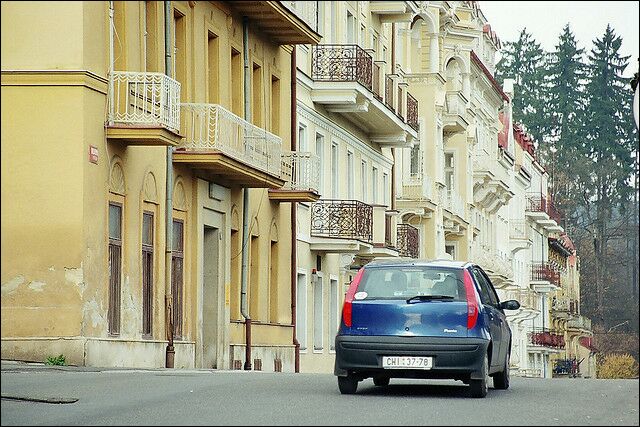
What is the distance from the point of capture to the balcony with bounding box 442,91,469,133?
2426 inches

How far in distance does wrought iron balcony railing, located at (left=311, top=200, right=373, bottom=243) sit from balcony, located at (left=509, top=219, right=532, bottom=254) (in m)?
47.2

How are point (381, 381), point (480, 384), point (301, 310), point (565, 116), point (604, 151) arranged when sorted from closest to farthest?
point (480, 384) → point (381, 381) → point (301, 310) → point (604, 151) → point (565, 116)

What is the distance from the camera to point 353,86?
4144 centimetres

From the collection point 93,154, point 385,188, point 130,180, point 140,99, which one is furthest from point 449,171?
point 93,154

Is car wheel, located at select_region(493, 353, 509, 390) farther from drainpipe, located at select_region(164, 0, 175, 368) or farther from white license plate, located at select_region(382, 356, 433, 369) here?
drainpipe, located at select_region(164, 0, 175, 368)

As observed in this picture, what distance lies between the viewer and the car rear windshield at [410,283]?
1869cm

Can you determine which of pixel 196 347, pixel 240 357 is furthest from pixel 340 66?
pixel 196 347

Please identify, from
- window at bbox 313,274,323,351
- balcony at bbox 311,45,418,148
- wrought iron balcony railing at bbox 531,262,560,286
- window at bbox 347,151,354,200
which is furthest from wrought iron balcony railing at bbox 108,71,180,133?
wrought iron balcony railing at bbox 531,262,560,286

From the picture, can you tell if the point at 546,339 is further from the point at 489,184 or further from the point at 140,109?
the point at 140,109

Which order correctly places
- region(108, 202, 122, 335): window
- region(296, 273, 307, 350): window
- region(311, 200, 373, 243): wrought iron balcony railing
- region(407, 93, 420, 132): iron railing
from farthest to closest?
region(407, 93, 420, 132): iron railing → region(311, 200, 373, 243): wrought iron balcony railing → region(296, 273, 307, 350): window → region(108, 202, 122, 335): window

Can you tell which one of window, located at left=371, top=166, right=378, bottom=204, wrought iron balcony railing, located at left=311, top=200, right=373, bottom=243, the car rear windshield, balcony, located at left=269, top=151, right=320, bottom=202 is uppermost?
window, located at left=371, top=166, right=378, bottom=204

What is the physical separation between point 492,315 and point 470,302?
1001 mm

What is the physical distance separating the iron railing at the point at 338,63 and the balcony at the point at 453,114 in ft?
64.5

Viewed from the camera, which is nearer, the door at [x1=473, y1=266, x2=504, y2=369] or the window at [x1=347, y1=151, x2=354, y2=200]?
the door at [x1=473, y1=266, x2=504, y2=369]
